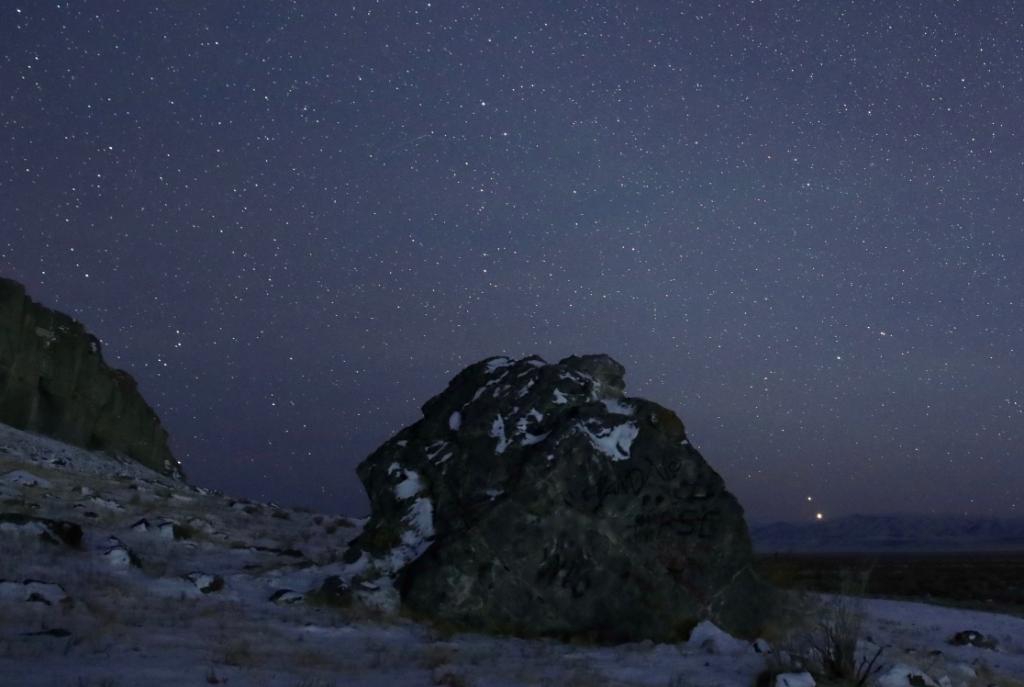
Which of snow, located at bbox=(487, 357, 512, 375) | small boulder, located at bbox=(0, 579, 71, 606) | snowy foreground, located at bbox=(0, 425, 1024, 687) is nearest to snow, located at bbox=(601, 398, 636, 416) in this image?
snow, located at bbox=(487, 357, 512, 375)

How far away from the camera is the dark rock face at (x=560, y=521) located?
520 inches

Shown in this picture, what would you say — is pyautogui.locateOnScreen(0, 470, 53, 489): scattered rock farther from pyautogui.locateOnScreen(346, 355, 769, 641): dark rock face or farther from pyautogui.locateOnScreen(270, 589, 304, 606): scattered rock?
pyautogui.locateOnScreen(270, 589, 304, 606): scattered rock

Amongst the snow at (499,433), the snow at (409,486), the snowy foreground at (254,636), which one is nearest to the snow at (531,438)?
the snow at (499,433)

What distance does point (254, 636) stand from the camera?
33.1 feet

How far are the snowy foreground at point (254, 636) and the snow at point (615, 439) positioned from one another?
3328 mm

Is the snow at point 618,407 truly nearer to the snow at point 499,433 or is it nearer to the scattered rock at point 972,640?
the snow at point 499,433

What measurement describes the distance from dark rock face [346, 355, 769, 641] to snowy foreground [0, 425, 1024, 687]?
740 mm

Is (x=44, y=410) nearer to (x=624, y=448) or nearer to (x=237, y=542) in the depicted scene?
(x=237, y=542)

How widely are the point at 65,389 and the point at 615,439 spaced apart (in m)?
47.6

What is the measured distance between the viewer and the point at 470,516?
14.2 meters

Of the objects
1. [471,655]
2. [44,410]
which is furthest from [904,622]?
[44,410]

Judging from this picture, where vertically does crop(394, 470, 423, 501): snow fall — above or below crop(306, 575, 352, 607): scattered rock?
above

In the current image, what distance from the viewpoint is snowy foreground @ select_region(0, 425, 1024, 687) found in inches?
319

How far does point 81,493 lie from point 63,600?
A: 13.1m
